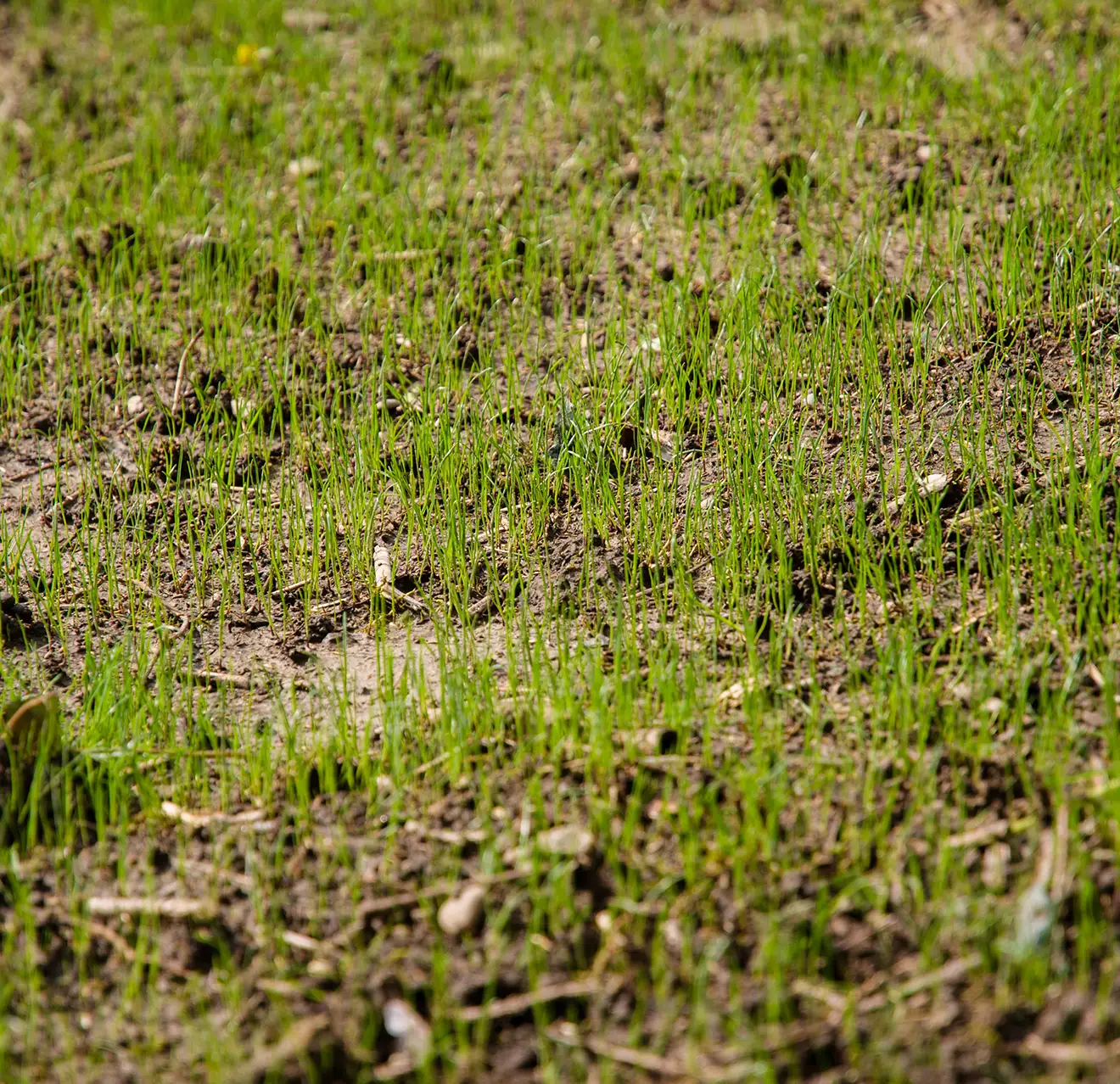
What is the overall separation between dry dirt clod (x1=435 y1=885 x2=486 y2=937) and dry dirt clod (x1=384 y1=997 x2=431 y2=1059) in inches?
5.4

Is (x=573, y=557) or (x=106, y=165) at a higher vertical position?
(x=106, y=165)

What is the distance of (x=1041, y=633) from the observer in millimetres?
2395

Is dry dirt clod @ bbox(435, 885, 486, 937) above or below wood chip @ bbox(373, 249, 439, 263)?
below

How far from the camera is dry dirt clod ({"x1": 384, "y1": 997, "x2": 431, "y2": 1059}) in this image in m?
1.84

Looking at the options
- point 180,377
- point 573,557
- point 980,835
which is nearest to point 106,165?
point 180,377

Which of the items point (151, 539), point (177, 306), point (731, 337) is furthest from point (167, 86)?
point (731, 337)

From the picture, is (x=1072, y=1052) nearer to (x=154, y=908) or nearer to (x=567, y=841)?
(x=567, y=841)

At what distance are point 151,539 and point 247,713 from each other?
3.03ft

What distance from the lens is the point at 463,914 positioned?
199 cm

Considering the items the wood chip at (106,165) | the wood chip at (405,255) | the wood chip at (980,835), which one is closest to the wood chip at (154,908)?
the wood chip at (980,835)

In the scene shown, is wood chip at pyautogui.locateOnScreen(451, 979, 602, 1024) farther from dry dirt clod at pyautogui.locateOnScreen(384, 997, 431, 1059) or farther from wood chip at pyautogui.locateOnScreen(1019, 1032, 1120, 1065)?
wood chip at pyautogui.locateOnScreen(1019, 1032, 1120, 1065)

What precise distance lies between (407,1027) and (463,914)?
194 millimetres

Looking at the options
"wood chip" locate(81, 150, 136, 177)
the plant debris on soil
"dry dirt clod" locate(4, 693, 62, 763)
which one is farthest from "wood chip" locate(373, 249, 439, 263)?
"dry dirt clod" locate(4, 693, 62, 763)

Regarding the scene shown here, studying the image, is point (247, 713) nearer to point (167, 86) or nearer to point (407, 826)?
point (407, 826)
